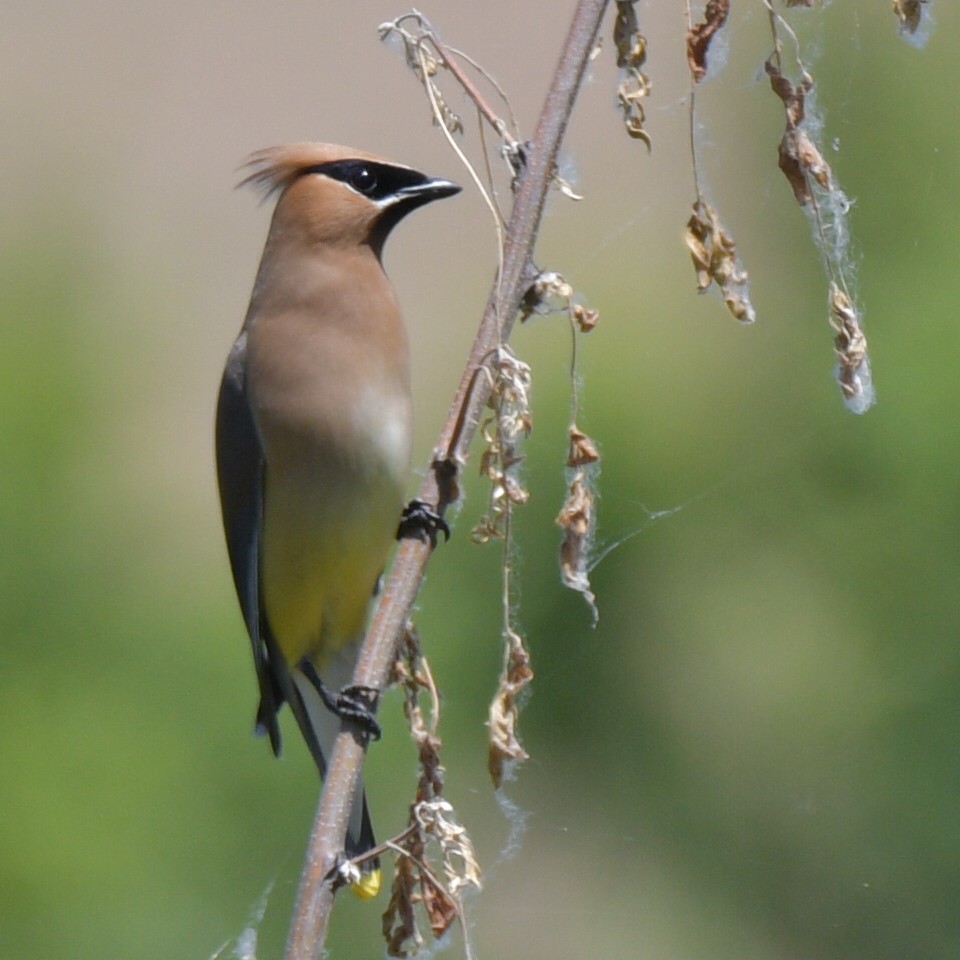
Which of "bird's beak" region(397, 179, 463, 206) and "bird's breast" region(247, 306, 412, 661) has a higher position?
"bird's beak" region(397, 179, 463, 206)

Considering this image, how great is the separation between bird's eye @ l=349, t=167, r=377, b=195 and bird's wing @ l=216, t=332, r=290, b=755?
27 centimetres

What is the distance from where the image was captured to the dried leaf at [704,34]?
4.18 ft

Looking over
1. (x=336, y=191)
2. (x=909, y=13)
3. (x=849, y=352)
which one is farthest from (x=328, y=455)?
(x=909, y=13)

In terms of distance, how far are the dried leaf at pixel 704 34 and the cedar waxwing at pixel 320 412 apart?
2.55 ft

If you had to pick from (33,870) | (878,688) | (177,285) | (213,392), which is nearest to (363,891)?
(33,870)

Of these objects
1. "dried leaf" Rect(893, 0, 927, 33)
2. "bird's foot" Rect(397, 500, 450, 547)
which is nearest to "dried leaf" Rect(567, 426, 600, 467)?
"bird's foot" Rect(397, 500, 450, 547)

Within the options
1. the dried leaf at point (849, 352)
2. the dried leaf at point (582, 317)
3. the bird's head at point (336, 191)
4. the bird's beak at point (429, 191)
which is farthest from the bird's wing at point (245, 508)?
the dried leaf at point (849, 352)

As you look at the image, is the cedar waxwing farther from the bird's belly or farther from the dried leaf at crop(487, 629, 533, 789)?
the dried leaf at crop(487, 629, 533, 789)

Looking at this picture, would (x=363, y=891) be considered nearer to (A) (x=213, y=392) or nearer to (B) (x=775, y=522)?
(B) (x=775, y=522)

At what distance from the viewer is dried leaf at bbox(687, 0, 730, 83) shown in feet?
4.18

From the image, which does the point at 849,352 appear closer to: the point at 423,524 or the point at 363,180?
the point at 423,524

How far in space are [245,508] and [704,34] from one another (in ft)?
4.13

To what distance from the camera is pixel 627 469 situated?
4.16m

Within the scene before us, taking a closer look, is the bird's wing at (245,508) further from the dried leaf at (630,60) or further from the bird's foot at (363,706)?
the dried leaf at (630,60)
